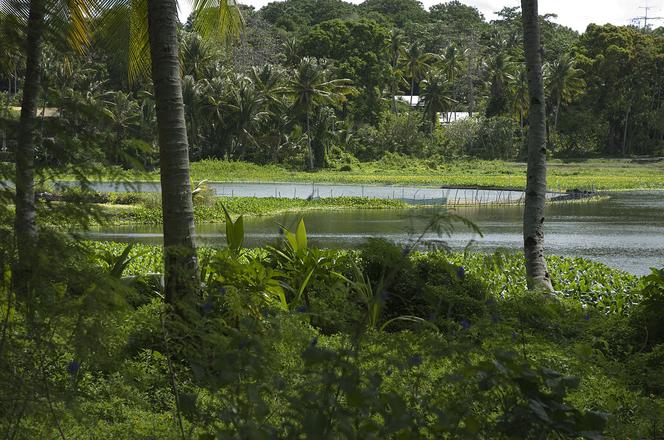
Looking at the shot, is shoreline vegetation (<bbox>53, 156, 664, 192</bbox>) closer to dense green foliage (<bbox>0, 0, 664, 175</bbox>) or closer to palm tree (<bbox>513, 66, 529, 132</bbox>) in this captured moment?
dense green foliage (<bbox>0, 0, 664, 175</bbox>)

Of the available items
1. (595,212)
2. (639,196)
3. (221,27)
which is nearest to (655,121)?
(639,196)

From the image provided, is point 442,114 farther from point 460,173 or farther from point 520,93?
point 460,173

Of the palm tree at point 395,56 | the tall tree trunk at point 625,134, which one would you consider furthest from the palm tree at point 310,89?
the tall tree trunk at point 625,134

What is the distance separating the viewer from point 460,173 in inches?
2378

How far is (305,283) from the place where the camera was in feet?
24.6

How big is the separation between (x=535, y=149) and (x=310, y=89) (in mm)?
49985

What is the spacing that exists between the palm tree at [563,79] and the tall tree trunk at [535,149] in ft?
187

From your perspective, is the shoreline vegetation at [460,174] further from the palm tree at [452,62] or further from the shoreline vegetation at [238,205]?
the palm tree at [452,62]

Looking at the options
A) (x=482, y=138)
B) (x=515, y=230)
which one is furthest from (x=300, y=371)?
(x=482, y=138)

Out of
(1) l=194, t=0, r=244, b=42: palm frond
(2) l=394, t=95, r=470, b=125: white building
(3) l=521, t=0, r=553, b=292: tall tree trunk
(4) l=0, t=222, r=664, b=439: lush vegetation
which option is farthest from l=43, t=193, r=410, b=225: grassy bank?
(2) l=394, t=95, r=470, b=125: white building

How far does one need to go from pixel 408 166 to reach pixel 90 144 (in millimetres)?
61548

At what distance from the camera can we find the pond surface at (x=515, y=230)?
2020 cm

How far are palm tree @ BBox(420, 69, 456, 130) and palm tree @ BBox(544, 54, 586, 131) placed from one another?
8529 mm

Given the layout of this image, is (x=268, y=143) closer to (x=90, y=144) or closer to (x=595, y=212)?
(x=595, y=212)
